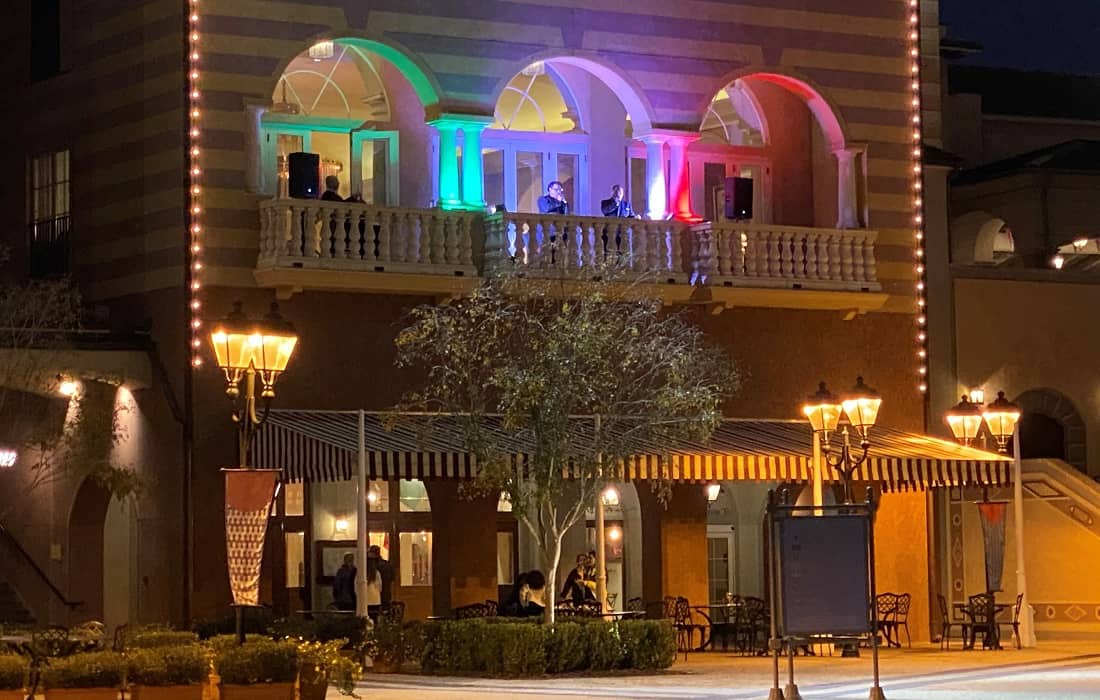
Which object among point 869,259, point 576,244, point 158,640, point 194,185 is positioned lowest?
point 158,640

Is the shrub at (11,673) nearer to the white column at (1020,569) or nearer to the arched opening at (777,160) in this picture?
the white column at (1020,569)

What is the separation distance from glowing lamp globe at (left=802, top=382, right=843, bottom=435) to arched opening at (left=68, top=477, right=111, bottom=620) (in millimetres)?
9965

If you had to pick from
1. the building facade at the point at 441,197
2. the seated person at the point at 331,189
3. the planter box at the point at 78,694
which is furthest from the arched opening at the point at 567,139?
the planter box at the point at 78,694

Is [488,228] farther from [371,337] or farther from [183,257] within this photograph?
[183,257]

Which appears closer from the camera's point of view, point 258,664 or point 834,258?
point 258,664

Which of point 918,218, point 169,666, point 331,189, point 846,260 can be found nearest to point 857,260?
point 846,260

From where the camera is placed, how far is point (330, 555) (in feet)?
102

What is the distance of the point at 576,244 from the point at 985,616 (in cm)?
733

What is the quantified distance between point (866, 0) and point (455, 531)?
32.4 ft

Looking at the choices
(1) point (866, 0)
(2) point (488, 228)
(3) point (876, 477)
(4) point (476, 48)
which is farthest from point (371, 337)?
(1) point (866, 0)

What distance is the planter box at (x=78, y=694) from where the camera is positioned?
17.8 m

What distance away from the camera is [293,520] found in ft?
101

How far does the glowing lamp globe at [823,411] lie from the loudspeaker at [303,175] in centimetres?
693

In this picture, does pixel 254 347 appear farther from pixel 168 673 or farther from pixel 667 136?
pixel 667 136
